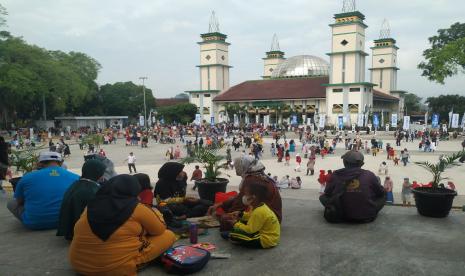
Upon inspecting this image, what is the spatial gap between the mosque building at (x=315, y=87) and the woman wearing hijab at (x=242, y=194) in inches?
1528

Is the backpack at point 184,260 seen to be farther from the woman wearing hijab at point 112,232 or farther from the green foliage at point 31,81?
the green foliage at point 31,81

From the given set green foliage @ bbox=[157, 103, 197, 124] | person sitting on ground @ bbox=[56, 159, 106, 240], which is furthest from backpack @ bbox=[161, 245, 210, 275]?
green foliage @ bbox=[157, 103, 197, 124]

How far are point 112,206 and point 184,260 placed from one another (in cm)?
92

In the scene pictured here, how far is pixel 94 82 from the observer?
6162cm

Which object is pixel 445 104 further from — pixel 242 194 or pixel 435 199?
pixel 242 194


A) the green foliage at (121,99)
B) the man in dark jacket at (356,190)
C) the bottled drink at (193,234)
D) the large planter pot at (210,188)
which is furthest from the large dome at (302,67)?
the bottled drink at (193,234)

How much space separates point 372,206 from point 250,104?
57.4 m

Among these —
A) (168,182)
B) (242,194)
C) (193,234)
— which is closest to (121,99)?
(168,182)

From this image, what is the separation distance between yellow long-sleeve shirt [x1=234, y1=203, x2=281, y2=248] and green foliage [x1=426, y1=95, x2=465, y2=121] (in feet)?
209

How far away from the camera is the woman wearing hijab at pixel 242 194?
4.80 m

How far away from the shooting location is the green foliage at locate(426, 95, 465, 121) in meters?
59.8

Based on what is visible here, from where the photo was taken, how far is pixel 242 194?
511 centimetres

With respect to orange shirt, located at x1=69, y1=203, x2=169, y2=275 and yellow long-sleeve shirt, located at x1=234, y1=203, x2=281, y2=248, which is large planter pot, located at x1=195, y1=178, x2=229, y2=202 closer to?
yellow long-sleeve shirt, located at x1=234, y1=203, x2=281, y2=248

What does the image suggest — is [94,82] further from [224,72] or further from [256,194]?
[256,194]
